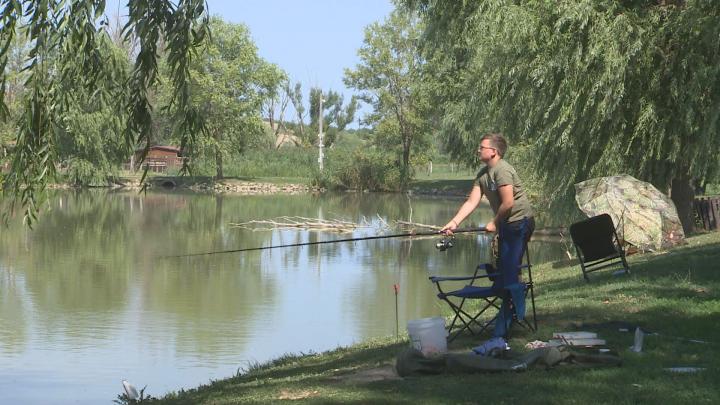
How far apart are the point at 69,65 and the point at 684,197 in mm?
12757

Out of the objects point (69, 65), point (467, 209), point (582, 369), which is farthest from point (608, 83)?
point (69, 65)

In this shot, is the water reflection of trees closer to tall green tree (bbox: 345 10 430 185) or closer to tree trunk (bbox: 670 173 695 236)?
tree trunk (bbox: 670 173 695 236)

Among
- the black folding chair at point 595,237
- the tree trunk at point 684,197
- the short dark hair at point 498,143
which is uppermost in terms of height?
the short dark hair at point 498,143

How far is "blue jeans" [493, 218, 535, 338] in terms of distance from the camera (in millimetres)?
7324

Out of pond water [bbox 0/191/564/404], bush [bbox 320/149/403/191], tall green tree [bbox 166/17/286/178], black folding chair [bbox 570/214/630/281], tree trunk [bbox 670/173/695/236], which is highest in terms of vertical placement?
tall green tree [bbox 166/17/286/178]

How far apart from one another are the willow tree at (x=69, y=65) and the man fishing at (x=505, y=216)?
2182mm

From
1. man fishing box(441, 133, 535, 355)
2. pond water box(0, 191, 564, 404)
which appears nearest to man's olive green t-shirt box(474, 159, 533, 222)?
man fishing box(441, 133, 535, 355)

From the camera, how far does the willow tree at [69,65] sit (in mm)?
6477

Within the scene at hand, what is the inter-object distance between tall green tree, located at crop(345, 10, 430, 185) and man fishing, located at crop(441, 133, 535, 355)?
1980 inches

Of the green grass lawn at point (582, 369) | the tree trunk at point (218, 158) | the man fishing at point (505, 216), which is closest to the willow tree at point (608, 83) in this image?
the green grass lawn at point (582, 369)

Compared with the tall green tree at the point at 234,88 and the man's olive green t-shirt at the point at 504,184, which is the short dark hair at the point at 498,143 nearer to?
the man's olive green t-shirt at the point at 504,184

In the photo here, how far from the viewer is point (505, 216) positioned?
727 cm

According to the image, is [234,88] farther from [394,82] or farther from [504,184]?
[504,184]

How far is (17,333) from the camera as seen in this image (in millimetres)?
13727
